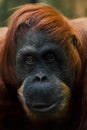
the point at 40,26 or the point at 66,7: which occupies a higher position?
the point at 40,26

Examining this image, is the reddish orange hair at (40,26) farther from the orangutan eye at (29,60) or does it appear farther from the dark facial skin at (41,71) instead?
the orangutan eye at (29,60)

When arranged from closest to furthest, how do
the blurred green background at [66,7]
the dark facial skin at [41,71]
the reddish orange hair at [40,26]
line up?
the dark facial skin at [41,71] < the reddish orange hair at [40,26] < the blurred green background at [66,7]

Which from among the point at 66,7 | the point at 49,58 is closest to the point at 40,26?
the point at 49,58

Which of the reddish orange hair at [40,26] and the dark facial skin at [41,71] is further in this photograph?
the reddish orange hair at [40,26]

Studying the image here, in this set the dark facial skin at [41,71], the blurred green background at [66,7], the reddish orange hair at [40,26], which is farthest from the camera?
the blurred green background at [66,7]

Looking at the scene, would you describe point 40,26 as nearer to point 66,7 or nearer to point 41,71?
point 41,71

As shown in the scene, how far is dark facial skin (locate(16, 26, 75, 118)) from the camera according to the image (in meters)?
5.09

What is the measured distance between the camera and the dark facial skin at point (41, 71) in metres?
5.09

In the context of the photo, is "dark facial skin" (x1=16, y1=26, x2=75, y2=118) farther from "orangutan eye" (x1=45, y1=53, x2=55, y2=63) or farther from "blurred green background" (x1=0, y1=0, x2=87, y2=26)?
"blurred green background" (x1=0, y1=0, x2=87, y2=26)

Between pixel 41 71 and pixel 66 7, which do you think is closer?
pixel 41 71

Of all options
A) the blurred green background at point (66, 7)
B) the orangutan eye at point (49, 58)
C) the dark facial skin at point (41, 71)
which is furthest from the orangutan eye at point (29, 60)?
the blurred green background at point (66, 7)

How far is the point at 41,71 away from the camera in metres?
5.11

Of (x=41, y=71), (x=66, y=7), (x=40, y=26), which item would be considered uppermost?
(x=40, y=26)

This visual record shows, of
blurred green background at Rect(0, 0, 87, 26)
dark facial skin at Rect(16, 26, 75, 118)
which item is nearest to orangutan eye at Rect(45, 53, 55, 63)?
dark facial skin at Rect(16, 26, 75, 118)
